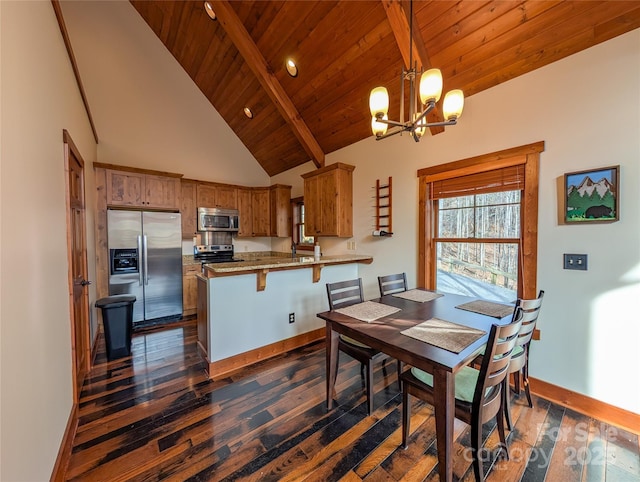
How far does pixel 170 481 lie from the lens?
143 cm

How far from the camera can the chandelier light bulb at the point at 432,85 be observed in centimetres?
152

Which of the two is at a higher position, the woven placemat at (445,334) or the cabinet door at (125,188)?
the cabinet door at (125,188)

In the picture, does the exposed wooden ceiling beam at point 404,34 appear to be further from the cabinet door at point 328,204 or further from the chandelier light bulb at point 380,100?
the cabinet door at point 328,204

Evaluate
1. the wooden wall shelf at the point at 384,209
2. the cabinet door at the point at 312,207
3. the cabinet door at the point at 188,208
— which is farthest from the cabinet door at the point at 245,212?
the wooden wall shelf at the point at 384,209

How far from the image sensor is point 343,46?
2729 mm

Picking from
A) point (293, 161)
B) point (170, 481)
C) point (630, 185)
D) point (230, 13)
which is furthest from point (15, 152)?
point (293, 161)

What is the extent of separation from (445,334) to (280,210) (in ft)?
13.5

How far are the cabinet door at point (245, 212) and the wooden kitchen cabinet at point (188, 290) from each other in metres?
1.23

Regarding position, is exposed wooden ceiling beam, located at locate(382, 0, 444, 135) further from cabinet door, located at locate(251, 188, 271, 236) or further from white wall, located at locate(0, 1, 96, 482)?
cabinet door, located at locate(251, 188, 271, 236)

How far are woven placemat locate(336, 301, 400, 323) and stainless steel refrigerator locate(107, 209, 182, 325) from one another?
3194 mm

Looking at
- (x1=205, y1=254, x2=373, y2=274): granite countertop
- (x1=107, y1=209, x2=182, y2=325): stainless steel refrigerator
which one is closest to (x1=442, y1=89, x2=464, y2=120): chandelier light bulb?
(x1=205, y1=254, x2=373, y2=274): granite countertop

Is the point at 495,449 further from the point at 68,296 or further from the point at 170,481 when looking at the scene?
the point at 68,296

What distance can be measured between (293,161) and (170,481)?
15.1 ft

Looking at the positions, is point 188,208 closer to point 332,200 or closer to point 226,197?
point 226,197
